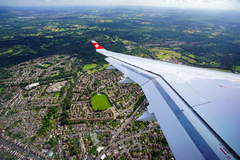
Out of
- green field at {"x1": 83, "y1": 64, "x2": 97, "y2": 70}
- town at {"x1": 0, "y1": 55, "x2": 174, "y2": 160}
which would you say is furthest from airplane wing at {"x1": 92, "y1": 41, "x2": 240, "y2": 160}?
green field at {"x1": 83, "y1": 64, "x2": 97, "y2": 70}

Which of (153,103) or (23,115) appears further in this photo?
(23,115)

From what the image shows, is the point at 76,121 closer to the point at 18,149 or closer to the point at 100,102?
the point at 100,102

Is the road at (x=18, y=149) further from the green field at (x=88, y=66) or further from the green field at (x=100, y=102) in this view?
the green field at (x=88, y=66)

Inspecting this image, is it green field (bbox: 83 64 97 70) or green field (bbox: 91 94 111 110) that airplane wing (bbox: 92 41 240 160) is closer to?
green field (bbox: 91 94 111 110)

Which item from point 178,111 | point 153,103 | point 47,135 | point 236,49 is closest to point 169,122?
point 178,111

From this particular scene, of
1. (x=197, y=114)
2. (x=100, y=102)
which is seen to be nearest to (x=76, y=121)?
(x=100, y=102)

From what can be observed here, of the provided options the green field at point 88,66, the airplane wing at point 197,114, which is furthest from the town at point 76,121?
the airplane wing at point 197,114

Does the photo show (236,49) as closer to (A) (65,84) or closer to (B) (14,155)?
(A) (65,84)
